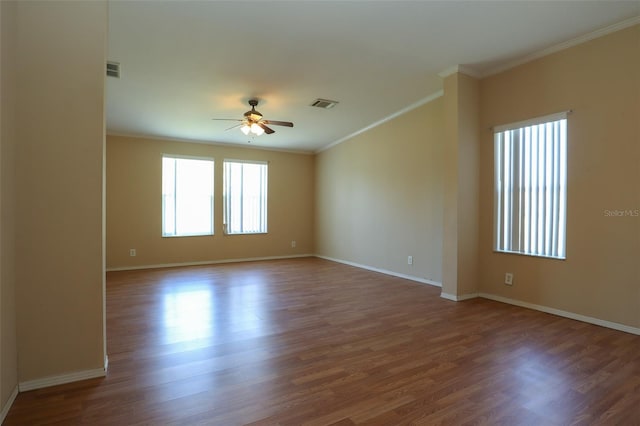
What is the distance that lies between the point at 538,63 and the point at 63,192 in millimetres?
4706

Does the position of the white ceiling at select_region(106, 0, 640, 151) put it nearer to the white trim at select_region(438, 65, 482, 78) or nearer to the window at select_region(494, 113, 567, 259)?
the white trim at select_region(438, 65, 482, 78)

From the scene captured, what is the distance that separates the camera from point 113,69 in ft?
11.6

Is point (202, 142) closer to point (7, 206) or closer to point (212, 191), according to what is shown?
point (212, 191)

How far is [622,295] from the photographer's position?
2.95 m

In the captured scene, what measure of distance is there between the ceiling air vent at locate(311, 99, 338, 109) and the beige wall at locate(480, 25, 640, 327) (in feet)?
8.06

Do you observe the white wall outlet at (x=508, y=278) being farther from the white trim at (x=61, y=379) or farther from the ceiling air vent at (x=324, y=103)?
the white trim at (x=61, y=379)

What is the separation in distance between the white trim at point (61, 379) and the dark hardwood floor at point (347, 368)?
0.16ft

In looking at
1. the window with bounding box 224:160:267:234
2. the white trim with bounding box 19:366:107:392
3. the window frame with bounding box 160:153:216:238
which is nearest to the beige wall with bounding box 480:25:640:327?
the white trim with bounding box 19:366:107:392

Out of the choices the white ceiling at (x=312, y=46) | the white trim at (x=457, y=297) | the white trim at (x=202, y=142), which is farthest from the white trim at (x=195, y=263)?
the white trim at (x=457, y=297)

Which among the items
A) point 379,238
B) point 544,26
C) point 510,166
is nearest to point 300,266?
point 379,238

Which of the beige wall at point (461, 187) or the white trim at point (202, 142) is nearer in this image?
the beige wall at point (461, 187)

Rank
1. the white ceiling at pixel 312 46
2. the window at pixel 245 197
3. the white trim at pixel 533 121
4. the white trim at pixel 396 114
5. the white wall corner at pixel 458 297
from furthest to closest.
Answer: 1. the window at pixel 245 197
2. the white trim at pixel 396 114
3. the white wall corner at pixel 458 297
4. the white trim at pixel 533 121
5. the white ceiling at pixel 312 46

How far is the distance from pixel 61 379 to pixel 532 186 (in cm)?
467

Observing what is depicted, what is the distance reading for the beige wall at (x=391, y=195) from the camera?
480cm
